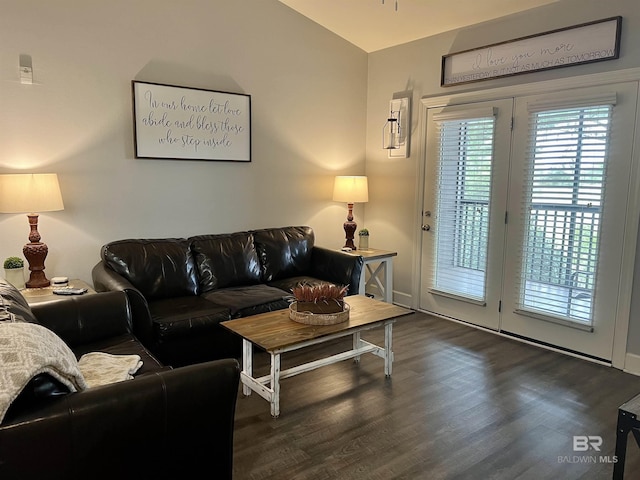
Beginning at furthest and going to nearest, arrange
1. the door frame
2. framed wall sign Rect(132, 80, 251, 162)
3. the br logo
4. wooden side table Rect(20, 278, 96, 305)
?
1. framed wall sign Rect(132, 80, 251, 162)
2. the door frame
3. wooden side table Rect(20, 278, 96, 305)
4. the br logo

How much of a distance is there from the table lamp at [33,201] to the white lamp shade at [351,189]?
8.16 ft

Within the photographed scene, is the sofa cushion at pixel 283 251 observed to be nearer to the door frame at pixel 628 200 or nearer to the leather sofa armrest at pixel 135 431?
the door frame at pixel 628 200

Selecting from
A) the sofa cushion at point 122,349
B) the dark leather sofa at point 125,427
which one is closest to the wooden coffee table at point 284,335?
the sofa cushion at point 122,349

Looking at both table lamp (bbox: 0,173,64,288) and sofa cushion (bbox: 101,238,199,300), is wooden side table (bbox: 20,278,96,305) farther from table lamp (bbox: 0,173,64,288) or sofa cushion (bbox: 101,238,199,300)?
sofa cushion (bbox: 101,238,199,300)

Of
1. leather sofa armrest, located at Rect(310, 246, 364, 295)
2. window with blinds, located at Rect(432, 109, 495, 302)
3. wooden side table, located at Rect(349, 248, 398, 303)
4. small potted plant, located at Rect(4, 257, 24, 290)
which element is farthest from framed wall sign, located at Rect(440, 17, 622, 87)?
small potted plant, located at Rect(4, 257, 24, 290)

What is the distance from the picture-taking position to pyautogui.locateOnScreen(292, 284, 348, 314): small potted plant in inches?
113

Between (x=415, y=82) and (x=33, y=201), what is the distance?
11.3 ft

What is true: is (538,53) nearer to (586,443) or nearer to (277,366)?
(586,443)

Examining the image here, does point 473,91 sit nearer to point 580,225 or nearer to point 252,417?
point 580,225

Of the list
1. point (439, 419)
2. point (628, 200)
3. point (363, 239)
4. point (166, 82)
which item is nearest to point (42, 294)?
point (166, 82)

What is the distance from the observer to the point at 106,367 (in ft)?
7.19

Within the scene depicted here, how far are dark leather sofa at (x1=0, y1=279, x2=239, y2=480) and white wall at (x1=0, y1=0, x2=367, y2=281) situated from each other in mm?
1668

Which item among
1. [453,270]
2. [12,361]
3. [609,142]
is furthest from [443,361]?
[12,361]

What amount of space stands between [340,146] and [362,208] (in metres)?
0.75
